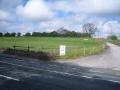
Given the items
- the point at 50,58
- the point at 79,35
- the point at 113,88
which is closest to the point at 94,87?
the point at 113,88

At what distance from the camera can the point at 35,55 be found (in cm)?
3034

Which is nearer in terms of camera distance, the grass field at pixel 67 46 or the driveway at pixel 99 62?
the driveway at pixel 99 62

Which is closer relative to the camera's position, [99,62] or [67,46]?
[99,62]

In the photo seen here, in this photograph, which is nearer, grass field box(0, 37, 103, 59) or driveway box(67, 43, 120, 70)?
driveway box(67, 43, 120, 70)

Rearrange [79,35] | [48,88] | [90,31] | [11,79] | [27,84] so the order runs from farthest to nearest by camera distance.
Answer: [90,31]
[79,35]
[11,79]
[27,84]
[48,88]

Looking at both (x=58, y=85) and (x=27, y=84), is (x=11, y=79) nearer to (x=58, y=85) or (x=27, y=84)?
(x=27, y=84)

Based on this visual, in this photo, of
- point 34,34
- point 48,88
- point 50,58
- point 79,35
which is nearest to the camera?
point 48,88

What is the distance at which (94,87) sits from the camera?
39.0 feet

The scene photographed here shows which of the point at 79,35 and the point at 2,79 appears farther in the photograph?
the point at 79,35

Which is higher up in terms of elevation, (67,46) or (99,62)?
(67,46)

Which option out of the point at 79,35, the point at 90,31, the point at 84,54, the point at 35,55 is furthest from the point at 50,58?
the point at 90,31

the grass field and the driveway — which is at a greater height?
the grass field

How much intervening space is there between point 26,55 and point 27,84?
18.9 meters

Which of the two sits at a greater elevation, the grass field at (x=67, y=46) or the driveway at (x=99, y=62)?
the grass field at (x=67, y=46)
